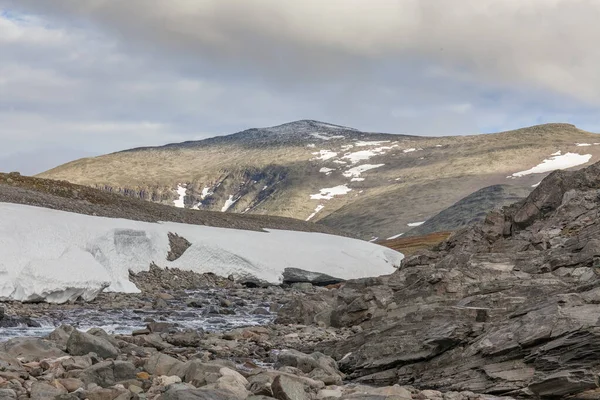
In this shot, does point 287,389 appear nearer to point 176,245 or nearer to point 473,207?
point 176,245

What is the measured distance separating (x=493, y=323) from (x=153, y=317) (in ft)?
50.2

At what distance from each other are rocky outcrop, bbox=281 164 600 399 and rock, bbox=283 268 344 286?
68.2 ft

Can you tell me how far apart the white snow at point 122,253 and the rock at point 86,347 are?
15.2m

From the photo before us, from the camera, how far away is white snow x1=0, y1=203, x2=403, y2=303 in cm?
3073

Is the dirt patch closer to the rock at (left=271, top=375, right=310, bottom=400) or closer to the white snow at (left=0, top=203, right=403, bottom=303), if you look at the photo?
the white snow at (left=0, top=203, right=403, bottom=303)

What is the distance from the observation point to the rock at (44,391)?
1137cm

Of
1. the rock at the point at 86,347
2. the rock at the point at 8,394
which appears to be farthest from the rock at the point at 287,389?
the rock at the point at 86,347

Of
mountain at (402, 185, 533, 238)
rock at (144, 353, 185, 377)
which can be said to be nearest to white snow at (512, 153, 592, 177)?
mountain at (402, 185, 533, 238)

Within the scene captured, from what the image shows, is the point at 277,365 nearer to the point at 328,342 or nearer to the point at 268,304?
the point at 328,342

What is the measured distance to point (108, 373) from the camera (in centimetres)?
1312

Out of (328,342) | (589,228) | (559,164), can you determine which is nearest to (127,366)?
(328,342)

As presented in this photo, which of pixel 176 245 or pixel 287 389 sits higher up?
pixel 176 245

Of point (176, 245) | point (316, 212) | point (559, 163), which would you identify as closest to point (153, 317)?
point (176, 245)

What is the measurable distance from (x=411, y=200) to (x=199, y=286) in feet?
428
